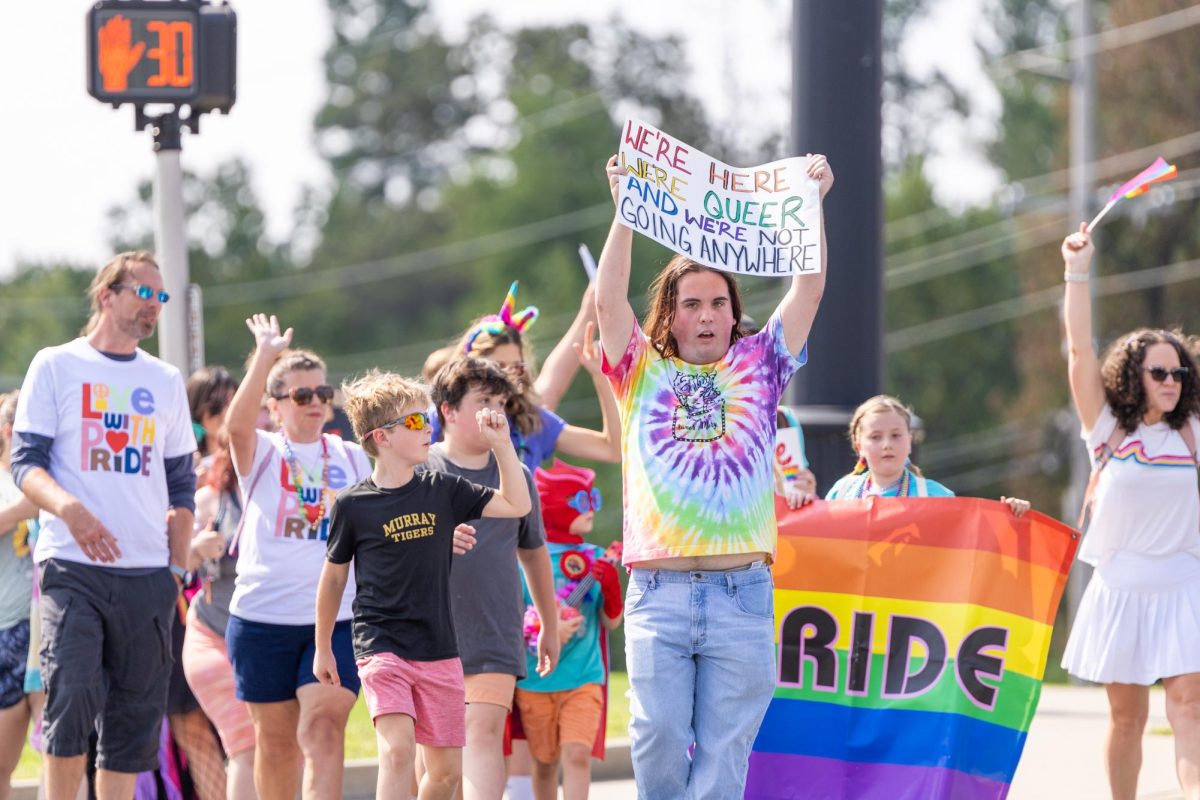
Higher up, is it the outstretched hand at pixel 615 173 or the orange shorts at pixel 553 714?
the outstretched hand at pixel 615 173

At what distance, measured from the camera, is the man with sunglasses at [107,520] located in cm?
707

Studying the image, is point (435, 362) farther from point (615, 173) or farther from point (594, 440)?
point (615, 173)

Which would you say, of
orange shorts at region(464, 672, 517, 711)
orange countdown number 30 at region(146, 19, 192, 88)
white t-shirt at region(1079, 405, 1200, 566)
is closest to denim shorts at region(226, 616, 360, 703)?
orange shorts at region(464, 672, 517, 711)

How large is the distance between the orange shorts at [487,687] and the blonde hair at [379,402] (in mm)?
973

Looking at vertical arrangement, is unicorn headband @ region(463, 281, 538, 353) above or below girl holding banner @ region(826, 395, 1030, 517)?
above

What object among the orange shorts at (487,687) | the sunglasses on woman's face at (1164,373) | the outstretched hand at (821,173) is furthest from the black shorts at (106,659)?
the sunglasses on woman's face at (1164,373)

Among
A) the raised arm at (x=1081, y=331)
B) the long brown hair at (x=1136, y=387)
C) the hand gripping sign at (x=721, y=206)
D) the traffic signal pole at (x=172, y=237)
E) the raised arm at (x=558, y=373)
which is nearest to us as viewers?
the hand gripping sign at (x=721, y=206)

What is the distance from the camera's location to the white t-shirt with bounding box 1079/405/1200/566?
807 cm

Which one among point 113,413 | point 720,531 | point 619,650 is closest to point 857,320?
point 720,531

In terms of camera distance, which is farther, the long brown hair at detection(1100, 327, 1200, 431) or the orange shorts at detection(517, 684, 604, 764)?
the long brown hair at detection(1100, 327, 1200, 431)

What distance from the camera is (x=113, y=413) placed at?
724 centimetres

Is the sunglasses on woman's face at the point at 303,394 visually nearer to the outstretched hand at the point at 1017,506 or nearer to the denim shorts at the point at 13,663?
the denim shorts at the point at 13,663

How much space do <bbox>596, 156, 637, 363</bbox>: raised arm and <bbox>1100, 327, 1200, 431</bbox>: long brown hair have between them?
116 inches

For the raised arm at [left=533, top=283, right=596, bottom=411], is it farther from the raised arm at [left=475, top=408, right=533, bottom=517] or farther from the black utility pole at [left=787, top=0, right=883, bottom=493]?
the raised arm at [left=475, top=408, right=533, bottom=517]
